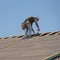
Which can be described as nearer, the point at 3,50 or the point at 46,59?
the point at 46,59

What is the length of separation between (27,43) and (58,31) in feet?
6.84

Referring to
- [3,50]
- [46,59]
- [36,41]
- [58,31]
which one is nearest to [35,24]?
[58,31]

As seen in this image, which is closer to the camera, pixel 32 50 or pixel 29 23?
pixel 32 50

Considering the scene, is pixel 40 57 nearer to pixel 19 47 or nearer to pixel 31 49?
pixel 31 49

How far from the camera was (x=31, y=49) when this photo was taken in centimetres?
918

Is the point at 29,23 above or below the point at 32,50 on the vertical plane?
above

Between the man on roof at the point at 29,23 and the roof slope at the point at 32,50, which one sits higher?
the man on roof at the point at 29,23

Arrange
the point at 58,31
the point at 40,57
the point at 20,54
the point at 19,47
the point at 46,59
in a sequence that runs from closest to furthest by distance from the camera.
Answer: the point at 46,59 < the point at 40,57 < the point at 20,54 < the point at 19,47 < the point at 58,31

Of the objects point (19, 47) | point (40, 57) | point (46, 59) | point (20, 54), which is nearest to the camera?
point (46, 59)

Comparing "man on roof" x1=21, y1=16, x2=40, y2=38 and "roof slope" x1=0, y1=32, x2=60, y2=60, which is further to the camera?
"man on roof" x1=21, y1=16, x2=40, y2=38

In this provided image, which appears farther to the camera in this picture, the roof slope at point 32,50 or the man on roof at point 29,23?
the man on roof at point 29,23

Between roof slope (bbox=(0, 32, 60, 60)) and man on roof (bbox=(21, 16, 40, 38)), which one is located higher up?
man on roof (bbox=(21, 16, 40, 38))

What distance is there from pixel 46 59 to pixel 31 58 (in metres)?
0.72

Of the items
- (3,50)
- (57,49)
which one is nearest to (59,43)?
(57,49)
